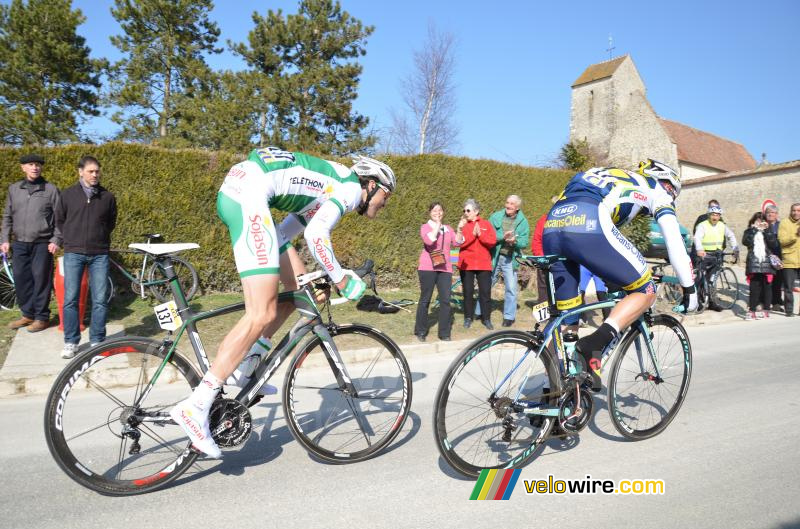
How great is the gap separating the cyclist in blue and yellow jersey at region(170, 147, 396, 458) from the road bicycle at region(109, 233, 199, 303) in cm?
601

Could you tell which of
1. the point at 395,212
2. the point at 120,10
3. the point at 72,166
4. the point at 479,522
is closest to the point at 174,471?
the point at 479,522

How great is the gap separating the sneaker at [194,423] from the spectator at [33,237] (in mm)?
5302

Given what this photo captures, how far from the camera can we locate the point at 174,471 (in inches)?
130

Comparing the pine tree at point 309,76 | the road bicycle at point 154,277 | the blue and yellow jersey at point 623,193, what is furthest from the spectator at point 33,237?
the pine tree at point 309,76

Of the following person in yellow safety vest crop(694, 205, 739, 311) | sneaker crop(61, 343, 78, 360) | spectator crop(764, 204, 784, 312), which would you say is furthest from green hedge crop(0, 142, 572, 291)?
spectator crop(764, 204, 784, 312)

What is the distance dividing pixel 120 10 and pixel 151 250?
28.8 m

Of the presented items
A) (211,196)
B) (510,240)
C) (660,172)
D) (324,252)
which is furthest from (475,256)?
(324,252)

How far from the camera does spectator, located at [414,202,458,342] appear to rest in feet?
26.7

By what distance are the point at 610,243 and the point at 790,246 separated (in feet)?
30.6

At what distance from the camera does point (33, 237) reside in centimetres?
730

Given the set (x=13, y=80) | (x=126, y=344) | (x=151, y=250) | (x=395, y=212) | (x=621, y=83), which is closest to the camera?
(x=126, y=344)

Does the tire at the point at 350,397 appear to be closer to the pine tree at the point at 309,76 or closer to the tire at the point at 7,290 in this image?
the tire at the point at 7,290

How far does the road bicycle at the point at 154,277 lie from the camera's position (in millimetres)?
9195

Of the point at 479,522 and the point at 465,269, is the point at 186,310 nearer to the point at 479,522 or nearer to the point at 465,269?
the point at 479,522
